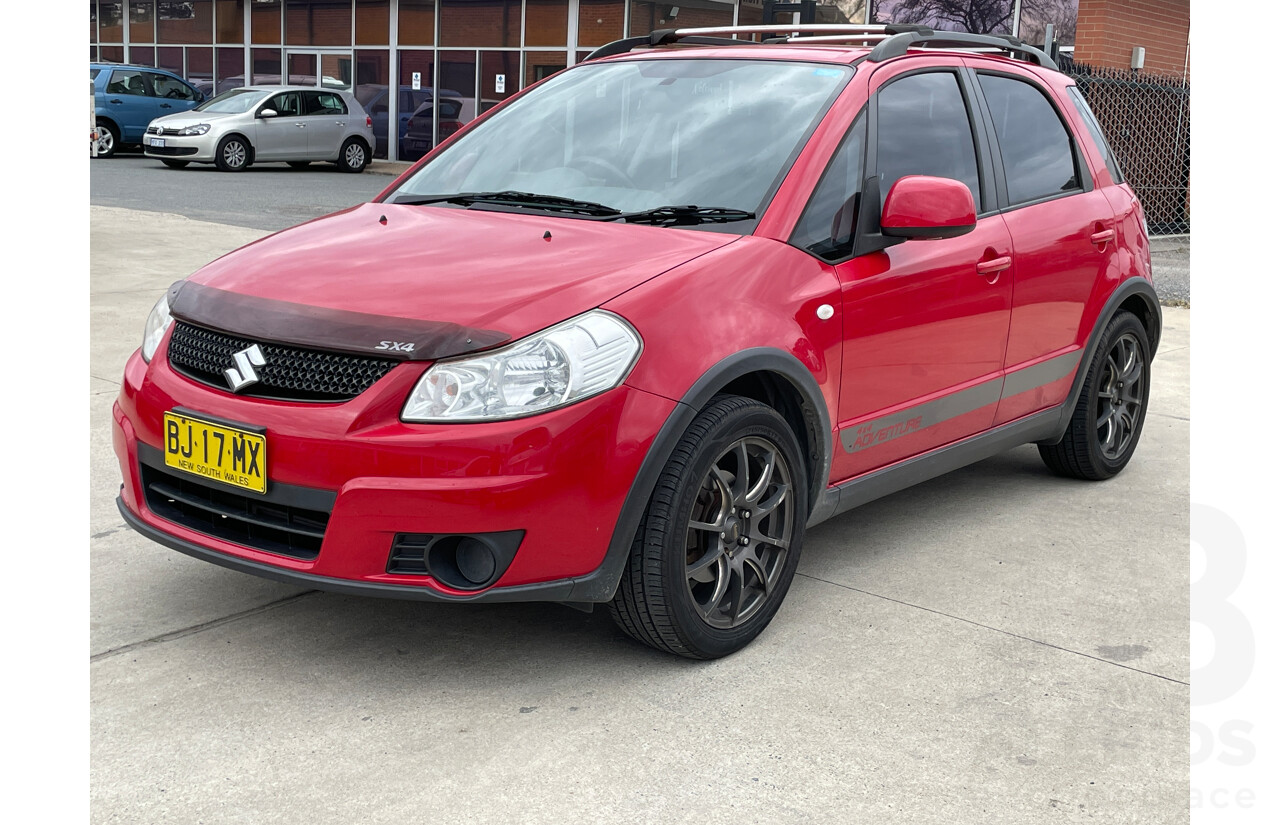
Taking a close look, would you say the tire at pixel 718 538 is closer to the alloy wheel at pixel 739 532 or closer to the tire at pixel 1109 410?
the alloy wheel at pixel 739 532

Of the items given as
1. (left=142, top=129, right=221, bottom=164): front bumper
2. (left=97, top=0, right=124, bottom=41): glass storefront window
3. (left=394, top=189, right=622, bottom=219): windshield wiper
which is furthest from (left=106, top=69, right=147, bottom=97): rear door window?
(left=394, top=189, right=622, bottom=219): windshield wiper

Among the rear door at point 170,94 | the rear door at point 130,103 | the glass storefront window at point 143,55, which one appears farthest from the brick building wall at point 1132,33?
the glass storefront window at point 143,55

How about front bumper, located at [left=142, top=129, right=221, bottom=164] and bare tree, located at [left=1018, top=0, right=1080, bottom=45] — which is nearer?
bare tree, located at [left=1018, top=0, right=1080, bottom=45]

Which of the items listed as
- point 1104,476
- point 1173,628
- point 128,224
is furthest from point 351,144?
point 1173,628

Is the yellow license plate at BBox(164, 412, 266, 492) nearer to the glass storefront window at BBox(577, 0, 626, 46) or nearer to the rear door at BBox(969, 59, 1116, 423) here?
the rear door at BBox(969, 59, 1116, 423)

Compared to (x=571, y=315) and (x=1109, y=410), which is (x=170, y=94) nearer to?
(x=1109, y=410)

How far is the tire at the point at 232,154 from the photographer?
21750mm

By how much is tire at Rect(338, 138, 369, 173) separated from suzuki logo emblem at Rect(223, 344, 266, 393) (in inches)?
832

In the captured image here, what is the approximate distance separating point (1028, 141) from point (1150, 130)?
1177 centimetres

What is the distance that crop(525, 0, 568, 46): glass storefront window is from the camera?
22969mm

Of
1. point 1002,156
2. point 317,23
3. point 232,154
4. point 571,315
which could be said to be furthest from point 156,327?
point 317,23

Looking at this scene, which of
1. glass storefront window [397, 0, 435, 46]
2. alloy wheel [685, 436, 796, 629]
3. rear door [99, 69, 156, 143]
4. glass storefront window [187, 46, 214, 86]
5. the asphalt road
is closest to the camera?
alloy wheel [685, 436, 796, 629]

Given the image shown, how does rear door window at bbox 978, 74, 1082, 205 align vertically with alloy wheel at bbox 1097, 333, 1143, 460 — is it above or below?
above

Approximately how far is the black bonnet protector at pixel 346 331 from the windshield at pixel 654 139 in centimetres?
97
